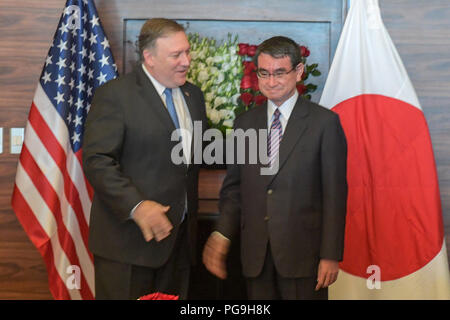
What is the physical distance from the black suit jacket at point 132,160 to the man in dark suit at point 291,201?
10.6 inches

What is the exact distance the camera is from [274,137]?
2.12m

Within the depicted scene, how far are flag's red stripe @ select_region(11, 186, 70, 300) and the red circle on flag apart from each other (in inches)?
62.6

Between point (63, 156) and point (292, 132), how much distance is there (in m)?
1.43

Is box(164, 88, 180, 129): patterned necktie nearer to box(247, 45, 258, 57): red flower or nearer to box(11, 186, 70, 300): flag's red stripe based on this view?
box(247, 45, 258, 57): red flower

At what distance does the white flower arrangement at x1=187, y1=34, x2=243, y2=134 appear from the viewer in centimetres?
297

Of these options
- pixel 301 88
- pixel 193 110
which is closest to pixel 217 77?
pixel 301 88

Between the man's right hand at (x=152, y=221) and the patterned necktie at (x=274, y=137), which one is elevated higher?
the patterned necktie at (x=274, y=137)

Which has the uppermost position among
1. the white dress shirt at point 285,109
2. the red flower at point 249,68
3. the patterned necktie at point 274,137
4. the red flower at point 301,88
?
the red flower at point 249,68

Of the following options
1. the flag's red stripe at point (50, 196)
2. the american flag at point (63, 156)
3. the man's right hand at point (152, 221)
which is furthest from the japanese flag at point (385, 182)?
the flag's red stripe at point (50, 196)

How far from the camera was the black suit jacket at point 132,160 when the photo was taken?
202 cm

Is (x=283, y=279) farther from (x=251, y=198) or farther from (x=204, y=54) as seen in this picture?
(x=204, y=54)

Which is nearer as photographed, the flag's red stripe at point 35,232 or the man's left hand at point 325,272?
the man's left hand at point 325,272

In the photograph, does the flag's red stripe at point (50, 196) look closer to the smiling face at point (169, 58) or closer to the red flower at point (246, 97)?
the smiling face at point (169, 58)
